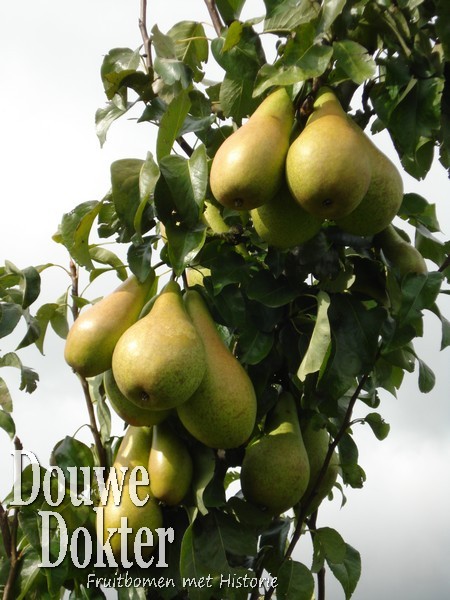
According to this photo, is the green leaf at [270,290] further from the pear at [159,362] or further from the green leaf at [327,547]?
the green leaf at [327,547]

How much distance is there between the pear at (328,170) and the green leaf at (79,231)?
1.69 feet

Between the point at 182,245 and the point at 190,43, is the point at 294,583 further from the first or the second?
the point at 190,43

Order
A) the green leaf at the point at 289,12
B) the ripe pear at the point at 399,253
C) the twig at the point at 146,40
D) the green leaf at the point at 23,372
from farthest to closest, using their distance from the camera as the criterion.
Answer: the green leaf at the point at 23,372, the twig at the point at 146,40, the ripe pear at the point at 399,253, the green leaf at the point at 289,12

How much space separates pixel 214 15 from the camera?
1.93 metres

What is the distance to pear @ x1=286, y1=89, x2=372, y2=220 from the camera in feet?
4.58

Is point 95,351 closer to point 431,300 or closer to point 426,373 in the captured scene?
point 431,300

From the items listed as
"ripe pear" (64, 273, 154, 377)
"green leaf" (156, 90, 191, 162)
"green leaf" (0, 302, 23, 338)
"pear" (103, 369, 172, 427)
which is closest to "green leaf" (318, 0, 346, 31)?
"green leaf" (156, 90, 191, 162)

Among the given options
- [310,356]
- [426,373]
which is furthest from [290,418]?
[426,373]

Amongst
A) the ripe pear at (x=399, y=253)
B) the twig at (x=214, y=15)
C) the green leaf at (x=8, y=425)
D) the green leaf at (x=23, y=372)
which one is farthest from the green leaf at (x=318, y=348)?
the green leaf at (x=23, y=372)

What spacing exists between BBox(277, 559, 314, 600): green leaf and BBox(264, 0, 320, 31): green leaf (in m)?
1.13

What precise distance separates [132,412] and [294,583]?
0.55 m

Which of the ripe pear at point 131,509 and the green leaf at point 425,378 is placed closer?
the ripe pear at point 131,509

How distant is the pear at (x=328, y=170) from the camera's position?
1397mm

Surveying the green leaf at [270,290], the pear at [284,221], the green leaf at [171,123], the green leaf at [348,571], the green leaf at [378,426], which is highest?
the green leaf at [171,123]
